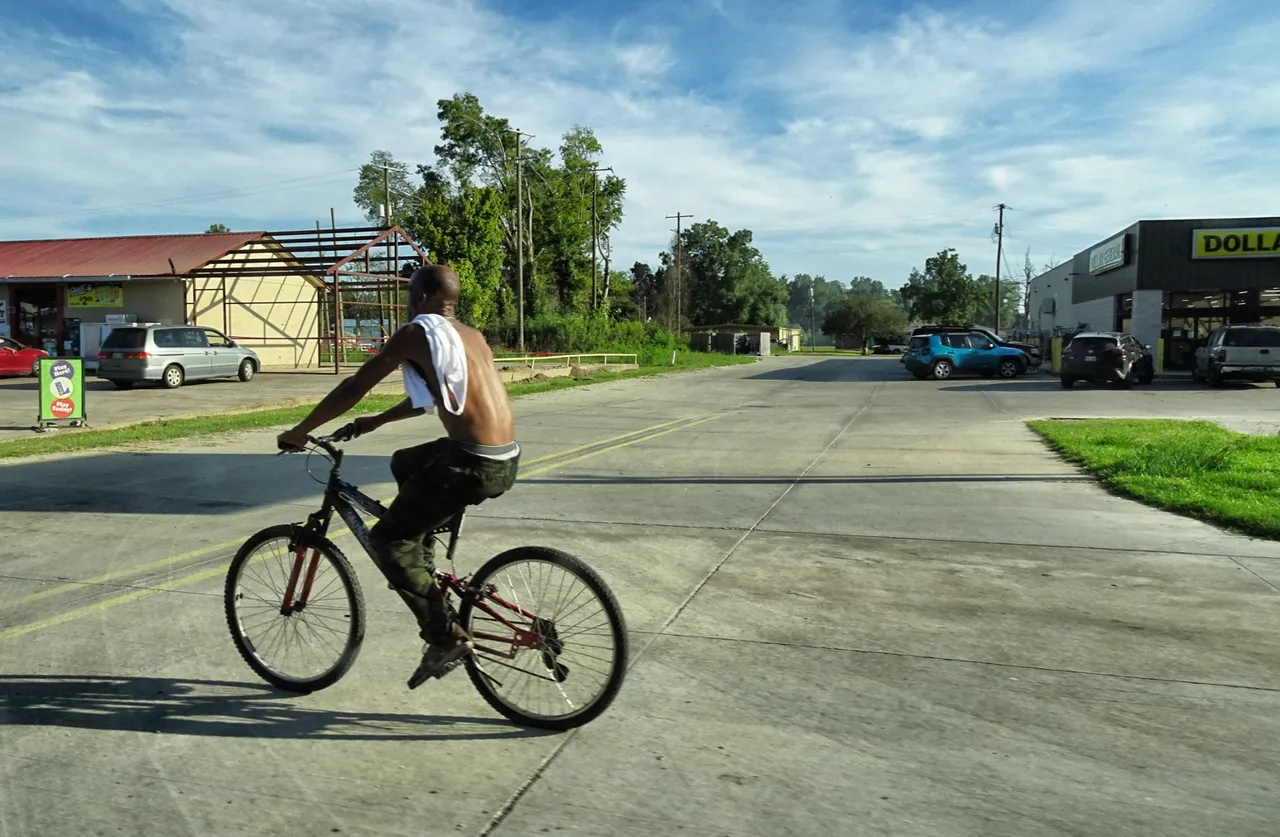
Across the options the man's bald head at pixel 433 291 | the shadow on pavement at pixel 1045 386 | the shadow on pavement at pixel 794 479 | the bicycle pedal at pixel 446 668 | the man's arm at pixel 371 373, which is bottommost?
the shadow on pavement at pixel 794 479

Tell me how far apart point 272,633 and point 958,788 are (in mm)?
3022

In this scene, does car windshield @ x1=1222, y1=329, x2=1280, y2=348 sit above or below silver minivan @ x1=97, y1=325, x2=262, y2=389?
above

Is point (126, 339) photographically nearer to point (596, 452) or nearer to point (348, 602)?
point (596, 452)

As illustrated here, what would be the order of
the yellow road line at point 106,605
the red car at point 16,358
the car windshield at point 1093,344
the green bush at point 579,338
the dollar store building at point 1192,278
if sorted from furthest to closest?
the green bush at point 579,338, the dollar store building at point 1192,278, the car windshield at point 1093,344, the red car at point 16,358, the yellow road line at point 106,605

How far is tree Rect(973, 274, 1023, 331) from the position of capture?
106000 mm

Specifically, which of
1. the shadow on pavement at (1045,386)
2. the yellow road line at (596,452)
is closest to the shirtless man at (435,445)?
the yellow road line at (596,452)

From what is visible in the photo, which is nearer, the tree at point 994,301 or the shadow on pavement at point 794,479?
the shadow on pavement at point 794,479

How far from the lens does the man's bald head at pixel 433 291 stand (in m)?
3.98

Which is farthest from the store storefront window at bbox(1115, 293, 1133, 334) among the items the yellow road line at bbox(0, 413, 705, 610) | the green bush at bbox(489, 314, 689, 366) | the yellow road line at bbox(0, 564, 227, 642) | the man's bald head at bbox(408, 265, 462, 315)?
the man's bald head at bbox(408, 265, 462, 315)

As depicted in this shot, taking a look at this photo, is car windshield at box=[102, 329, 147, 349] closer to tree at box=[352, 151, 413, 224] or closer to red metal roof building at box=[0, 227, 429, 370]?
red metal roof building at box=[0, 227, 429, 370]

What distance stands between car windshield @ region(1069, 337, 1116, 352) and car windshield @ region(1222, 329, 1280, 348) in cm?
288

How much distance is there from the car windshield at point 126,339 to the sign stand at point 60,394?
914cm

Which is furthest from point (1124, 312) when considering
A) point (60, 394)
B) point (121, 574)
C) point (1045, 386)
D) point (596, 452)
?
point (121, 574)

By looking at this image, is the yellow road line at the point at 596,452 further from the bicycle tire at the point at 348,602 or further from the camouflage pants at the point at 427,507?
the camouflage pants at the point at 427,507
